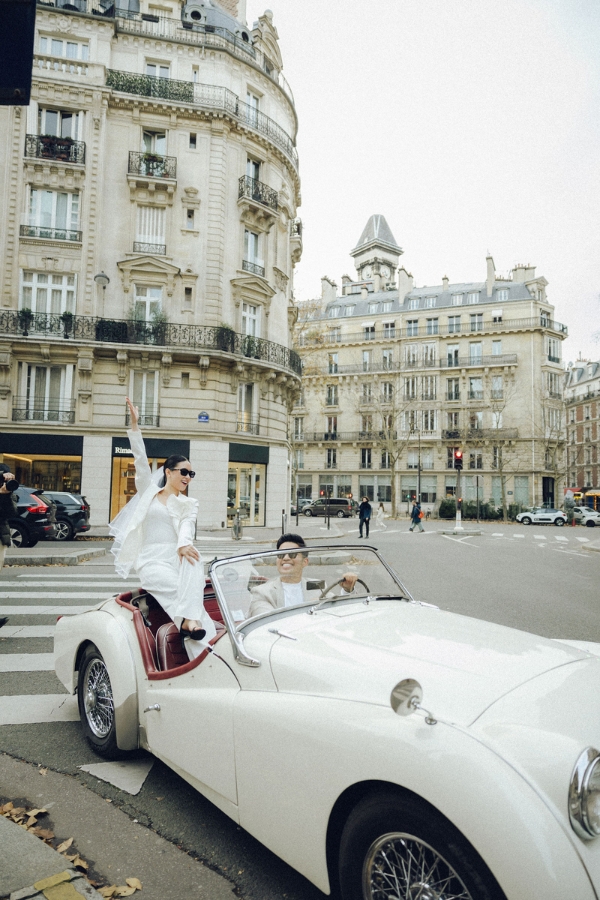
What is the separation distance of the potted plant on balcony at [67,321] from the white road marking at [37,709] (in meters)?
21.5

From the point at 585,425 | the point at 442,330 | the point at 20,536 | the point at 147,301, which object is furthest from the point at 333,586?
the point at 585,425

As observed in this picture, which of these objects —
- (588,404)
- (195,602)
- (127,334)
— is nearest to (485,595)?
(195,602)

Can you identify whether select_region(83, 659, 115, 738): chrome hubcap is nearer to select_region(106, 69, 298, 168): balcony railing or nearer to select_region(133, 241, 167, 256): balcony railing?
select_region(133, 241, 167, 256): balcony railing

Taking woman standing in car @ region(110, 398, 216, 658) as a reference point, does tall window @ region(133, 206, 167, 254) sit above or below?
above

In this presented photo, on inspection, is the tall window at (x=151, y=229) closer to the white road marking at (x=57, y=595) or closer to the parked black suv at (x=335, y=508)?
the white road marking at (x=57, y=595)

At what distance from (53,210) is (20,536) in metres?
15.4

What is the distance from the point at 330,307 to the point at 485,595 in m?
59.1

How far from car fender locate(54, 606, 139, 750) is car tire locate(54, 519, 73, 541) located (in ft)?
49.1

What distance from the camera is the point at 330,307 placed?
66.0m

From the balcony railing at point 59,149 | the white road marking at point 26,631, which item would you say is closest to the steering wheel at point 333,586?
the white road marking at point 26,631

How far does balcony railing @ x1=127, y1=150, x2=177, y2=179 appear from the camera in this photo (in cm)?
2509

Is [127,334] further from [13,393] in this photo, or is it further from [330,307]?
[330,307]

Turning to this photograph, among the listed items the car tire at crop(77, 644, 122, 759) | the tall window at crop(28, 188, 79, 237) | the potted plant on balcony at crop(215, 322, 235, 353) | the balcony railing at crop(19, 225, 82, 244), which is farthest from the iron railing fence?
the car tire at crop(77, 644, 122, 759)

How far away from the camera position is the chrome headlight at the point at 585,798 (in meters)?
1.65
